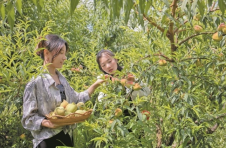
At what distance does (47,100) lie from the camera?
5.89ft

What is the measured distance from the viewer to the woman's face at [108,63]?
88.0 inches

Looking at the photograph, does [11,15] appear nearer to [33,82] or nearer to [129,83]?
[33,82]

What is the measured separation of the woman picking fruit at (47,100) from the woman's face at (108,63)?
0.42 metres

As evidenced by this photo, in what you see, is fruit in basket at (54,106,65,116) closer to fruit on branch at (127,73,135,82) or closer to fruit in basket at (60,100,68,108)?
fruit in basket at (60,100,68,108)

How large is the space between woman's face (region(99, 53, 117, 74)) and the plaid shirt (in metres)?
0.51

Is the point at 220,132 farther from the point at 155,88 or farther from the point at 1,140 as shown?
the point at 1,140

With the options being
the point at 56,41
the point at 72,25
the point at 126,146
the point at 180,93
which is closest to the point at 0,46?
the point at 56,41

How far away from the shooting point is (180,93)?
183 cm

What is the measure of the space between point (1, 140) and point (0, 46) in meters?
0.85

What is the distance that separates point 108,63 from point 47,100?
0.62 m

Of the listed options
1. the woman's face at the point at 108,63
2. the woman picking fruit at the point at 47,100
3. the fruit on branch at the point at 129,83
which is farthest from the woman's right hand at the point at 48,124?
the woman's face at the point at 108,63

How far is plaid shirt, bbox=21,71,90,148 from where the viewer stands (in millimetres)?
1722

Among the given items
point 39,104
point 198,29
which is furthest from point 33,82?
point 198,29

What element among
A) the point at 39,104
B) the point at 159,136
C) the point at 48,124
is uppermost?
the point at 39,104
